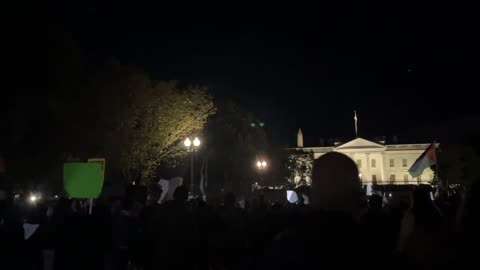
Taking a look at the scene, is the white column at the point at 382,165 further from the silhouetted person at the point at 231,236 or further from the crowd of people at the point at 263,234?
the silhouetted person at the point at 231,236

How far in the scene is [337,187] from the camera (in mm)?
2303

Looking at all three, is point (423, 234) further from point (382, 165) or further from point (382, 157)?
point (382, 157)

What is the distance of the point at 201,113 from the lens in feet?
135

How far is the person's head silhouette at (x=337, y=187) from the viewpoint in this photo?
228cm

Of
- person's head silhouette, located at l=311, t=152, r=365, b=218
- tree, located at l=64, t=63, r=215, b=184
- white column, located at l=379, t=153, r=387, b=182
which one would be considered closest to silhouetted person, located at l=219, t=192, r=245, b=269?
person's head silhouette, located at l=311, t=152, r=365, b=218

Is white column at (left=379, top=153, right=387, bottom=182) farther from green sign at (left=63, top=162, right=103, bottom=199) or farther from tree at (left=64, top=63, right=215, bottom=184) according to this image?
green sign at (left=63, top=162, right=103, bottom=199)

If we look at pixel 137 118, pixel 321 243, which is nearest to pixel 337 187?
pixel 321 243

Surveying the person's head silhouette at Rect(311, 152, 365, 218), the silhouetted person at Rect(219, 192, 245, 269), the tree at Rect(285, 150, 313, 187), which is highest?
the tree at Rect(285, 150, 313, 187)

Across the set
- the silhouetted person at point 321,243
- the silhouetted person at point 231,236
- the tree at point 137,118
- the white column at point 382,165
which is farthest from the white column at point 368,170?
the silhouetted person at point 321,243

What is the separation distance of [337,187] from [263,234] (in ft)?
24.0

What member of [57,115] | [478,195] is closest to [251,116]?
[57,115]

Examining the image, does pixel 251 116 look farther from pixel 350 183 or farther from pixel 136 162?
pixel 350 183

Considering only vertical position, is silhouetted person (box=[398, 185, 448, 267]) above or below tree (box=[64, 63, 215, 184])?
below

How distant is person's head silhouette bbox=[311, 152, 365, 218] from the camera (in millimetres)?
2275
